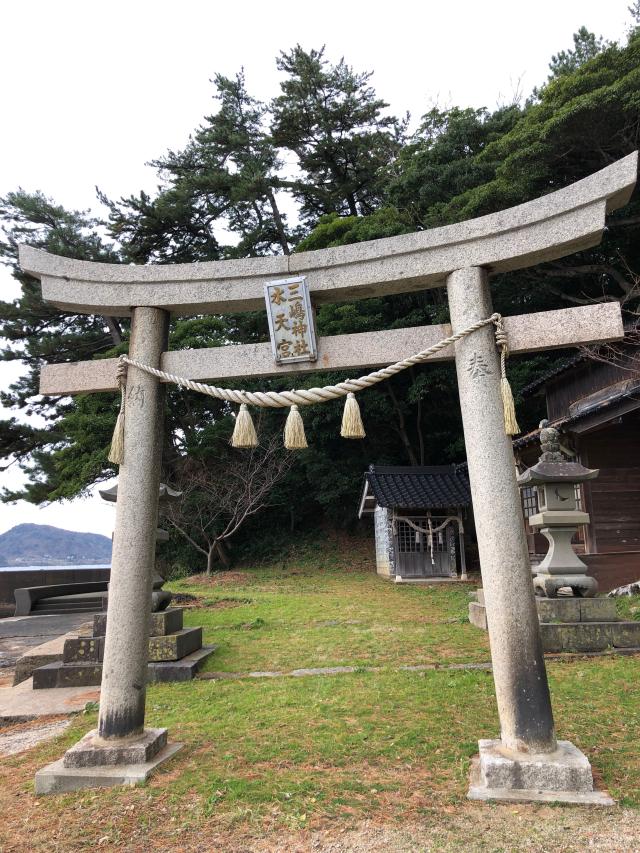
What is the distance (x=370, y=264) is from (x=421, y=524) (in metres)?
15.4

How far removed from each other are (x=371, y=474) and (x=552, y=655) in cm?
1244

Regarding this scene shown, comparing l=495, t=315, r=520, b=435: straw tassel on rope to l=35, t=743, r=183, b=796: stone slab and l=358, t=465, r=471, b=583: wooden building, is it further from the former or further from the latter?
l=358, t=465, r=471, b=583: wooden building

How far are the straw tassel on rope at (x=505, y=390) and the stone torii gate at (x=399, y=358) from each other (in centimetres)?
7

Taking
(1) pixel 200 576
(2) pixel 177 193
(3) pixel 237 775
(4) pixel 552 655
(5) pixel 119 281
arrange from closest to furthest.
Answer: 1. (3) pixel 237 775
2. (5) pixel 119 281
3. (4) pixel 552 655
4. (1) pixel 200 576
5. (2) pixel 177 193

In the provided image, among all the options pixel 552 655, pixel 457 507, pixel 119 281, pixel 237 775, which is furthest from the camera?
pixel 457 507

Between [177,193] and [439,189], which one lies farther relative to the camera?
[177,193]

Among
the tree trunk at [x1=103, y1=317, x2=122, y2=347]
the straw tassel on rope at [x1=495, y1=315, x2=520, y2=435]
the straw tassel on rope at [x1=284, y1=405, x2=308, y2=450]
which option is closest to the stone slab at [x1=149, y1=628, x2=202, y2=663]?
the straw tassel on rope at [x1=284, y1=405, x2=308, y2=450]

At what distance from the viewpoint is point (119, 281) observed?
4.92 metres

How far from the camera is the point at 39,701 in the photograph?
6559 millimetres

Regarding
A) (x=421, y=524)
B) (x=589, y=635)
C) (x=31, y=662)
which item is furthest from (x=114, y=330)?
(x=589, y=635)

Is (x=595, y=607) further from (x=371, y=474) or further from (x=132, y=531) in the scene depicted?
(x=371, y=474)

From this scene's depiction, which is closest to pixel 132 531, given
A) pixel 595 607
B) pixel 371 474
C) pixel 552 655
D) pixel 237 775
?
pixel 237 775

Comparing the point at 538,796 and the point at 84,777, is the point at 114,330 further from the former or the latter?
the point at 538,796

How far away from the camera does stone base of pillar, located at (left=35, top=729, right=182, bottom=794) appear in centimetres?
395
